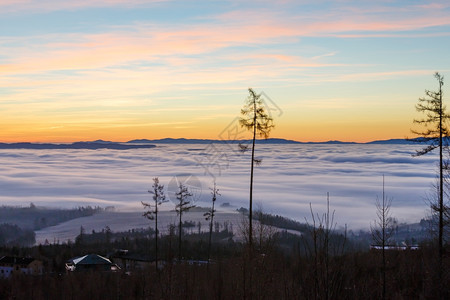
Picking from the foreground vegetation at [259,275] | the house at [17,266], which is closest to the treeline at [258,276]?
the foreground vegetation at [259,275]

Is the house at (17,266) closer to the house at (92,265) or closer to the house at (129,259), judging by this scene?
the house at (92,265)

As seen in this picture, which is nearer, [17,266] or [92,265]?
[92,265]

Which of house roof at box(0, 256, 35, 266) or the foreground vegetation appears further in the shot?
house roof at box(0, 256, 35, 266)

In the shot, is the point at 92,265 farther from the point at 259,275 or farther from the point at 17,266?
the point at 259,275

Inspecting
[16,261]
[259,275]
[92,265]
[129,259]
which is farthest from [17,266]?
[259,275]

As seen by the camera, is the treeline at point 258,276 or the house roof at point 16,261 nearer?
the treeline at point 258,276

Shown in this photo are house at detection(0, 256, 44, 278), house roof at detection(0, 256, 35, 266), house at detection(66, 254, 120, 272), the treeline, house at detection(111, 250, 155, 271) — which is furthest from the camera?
house at detection(111, 250, 155, 271)

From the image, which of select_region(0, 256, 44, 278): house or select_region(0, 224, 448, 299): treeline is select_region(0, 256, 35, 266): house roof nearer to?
select_region(0, 256, 44, 278): house

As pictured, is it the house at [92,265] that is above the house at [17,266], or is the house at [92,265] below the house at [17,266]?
above

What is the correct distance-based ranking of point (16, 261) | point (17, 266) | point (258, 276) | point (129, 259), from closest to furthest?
point (258, 276) < point (17, 266) < point (16, 261) < point (129, 259)

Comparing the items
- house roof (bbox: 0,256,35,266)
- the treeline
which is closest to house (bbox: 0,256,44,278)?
house roof (bbox: 0,256,35,266)

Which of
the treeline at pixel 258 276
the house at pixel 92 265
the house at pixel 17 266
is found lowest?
the house at pixel 17 266

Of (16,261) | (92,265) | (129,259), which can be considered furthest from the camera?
(129,259)

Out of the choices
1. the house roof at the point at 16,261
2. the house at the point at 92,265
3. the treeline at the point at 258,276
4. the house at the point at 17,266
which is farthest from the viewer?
the house roof at the point at 16,261
